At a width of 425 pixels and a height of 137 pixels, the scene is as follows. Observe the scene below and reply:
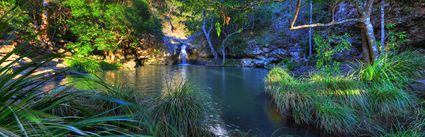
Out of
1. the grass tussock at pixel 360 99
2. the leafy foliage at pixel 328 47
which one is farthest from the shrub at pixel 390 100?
the leafy foliage at pixel 328 47

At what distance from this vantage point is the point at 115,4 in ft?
60.2

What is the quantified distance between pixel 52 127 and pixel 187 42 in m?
26.4

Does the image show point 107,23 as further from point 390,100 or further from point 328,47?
point 390,100

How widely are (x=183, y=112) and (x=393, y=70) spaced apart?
15.1ft

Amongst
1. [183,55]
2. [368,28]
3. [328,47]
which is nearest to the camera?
[368,28]

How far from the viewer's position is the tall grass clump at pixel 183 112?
9.58 feet

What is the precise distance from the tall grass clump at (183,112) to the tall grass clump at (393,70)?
3836 millimetres

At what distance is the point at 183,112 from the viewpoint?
308 centimetres

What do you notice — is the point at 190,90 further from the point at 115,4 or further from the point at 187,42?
the point at 187,42

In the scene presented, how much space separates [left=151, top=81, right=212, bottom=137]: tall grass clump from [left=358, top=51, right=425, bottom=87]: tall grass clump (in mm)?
3836

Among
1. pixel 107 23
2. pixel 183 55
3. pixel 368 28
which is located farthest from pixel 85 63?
pixel 183 55

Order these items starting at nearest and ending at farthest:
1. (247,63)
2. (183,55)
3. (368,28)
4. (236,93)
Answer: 1. (368,28)
2. (236,93)
3. (247,63)
4. (183,55)

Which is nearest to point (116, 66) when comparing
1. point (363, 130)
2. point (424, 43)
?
point (363, 130)

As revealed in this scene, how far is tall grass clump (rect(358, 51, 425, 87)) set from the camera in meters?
4.61
